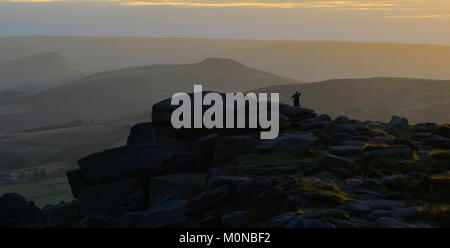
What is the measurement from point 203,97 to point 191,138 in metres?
3.37

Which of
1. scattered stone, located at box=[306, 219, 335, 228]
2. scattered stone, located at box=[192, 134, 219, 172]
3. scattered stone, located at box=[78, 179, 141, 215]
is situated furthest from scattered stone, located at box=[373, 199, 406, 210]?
scattered stone, located at box=[78, 179, 141, 215]

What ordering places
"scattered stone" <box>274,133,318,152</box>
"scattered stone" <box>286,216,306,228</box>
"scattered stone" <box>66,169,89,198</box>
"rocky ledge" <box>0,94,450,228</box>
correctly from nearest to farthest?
1. "scattered stone" <box>286,216,306,228</box>
2. "rocky ledge" <box>0,94,450,228</box>
3. "scattered stone" <box>274,133,318,152</box>
4. "scattered stone" <box>66,169,89,198</box>

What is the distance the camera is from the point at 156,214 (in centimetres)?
2344

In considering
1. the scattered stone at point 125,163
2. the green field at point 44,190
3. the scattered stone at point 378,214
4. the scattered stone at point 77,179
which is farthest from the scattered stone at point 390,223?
the green field at point 44,190

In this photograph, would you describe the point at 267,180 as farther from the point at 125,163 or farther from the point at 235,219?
the point at 125,163

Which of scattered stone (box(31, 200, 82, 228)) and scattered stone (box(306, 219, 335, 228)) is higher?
scattered stone (box(306, 219, 335, 228))

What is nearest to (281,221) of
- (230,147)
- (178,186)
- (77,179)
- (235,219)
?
(235,219)

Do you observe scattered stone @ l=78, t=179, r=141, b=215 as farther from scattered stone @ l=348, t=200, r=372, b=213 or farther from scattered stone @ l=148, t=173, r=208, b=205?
scattered stone @ l=348, t=200, r=372, b=213

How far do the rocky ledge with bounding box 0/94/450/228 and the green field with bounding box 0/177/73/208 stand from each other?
100082 mm

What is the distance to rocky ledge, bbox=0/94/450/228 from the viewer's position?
1998 cm

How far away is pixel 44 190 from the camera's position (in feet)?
483

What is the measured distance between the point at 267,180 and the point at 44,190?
134485mm
